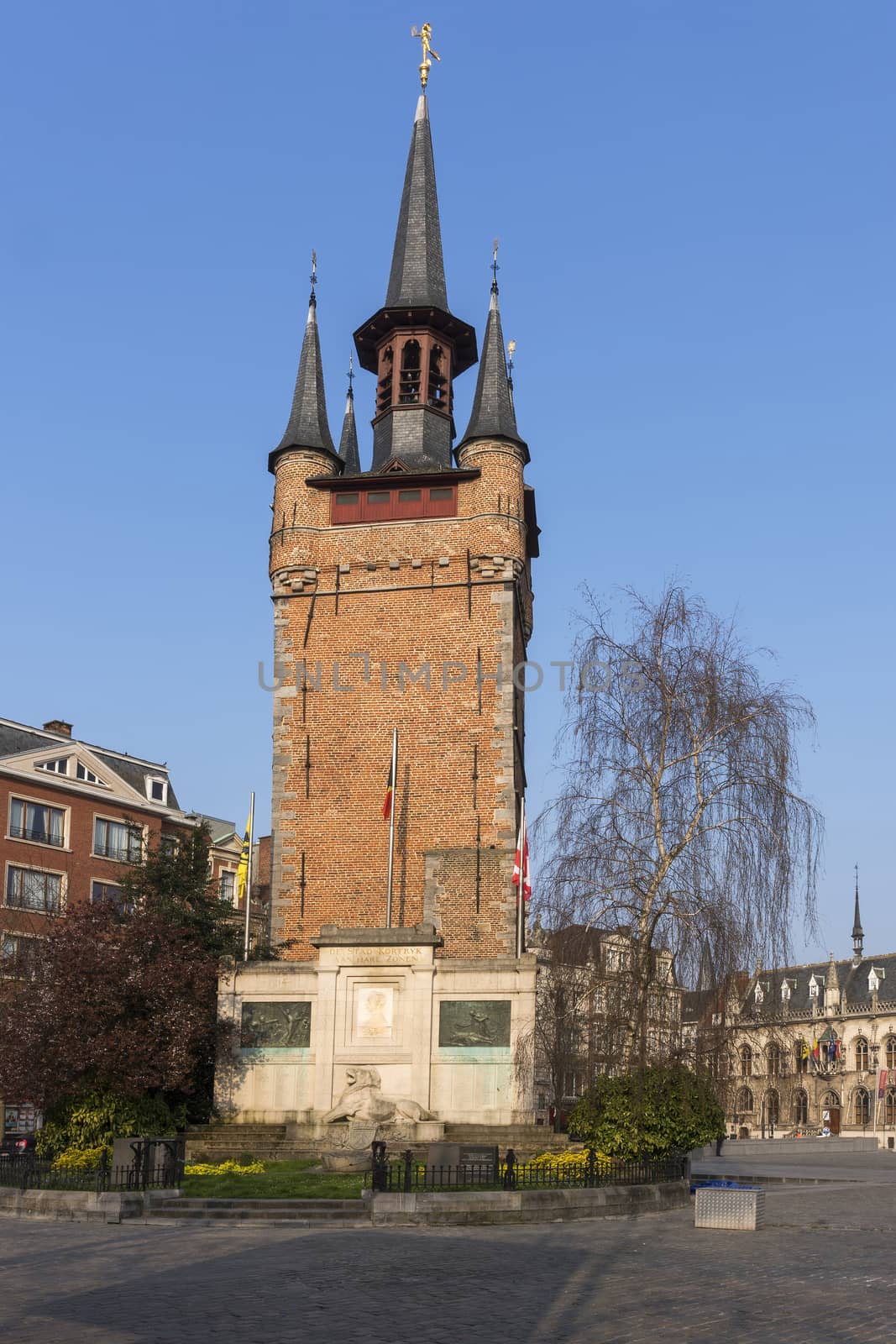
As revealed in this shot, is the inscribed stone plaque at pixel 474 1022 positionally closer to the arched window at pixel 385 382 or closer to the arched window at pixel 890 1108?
the arched window at pixel 385 382

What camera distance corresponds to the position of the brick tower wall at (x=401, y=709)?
3391 centimetres

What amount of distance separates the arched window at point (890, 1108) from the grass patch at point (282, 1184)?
7571 centimetres

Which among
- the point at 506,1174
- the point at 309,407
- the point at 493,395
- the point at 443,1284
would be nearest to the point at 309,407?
the point at 309,407

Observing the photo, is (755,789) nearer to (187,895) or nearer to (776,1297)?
(776,1297)

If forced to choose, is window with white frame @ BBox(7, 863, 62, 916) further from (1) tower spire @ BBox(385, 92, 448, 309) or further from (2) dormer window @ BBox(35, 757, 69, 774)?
(1) tower spire @ BBox(385, 92, 448, 309)

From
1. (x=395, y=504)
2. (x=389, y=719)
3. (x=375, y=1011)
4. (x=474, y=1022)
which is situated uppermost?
(x=395, y=504)

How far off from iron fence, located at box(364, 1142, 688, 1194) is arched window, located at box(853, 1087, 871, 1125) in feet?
252

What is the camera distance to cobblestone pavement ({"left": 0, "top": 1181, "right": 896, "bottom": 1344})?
36.8 feet

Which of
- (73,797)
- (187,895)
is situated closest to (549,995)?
(187,895)

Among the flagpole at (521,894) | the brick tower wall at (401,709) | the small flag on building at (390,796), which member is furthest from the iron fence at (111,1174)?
the brick tower wall at (401,709)

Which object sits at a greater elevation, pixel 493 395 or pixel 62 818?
pixel 493 395

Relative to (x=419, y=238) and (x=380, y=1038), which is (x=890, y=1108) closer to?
(x=419, y=238)

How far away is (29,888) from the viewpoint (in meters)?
50.5

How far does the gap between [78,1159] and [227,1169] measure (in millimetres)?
2619
